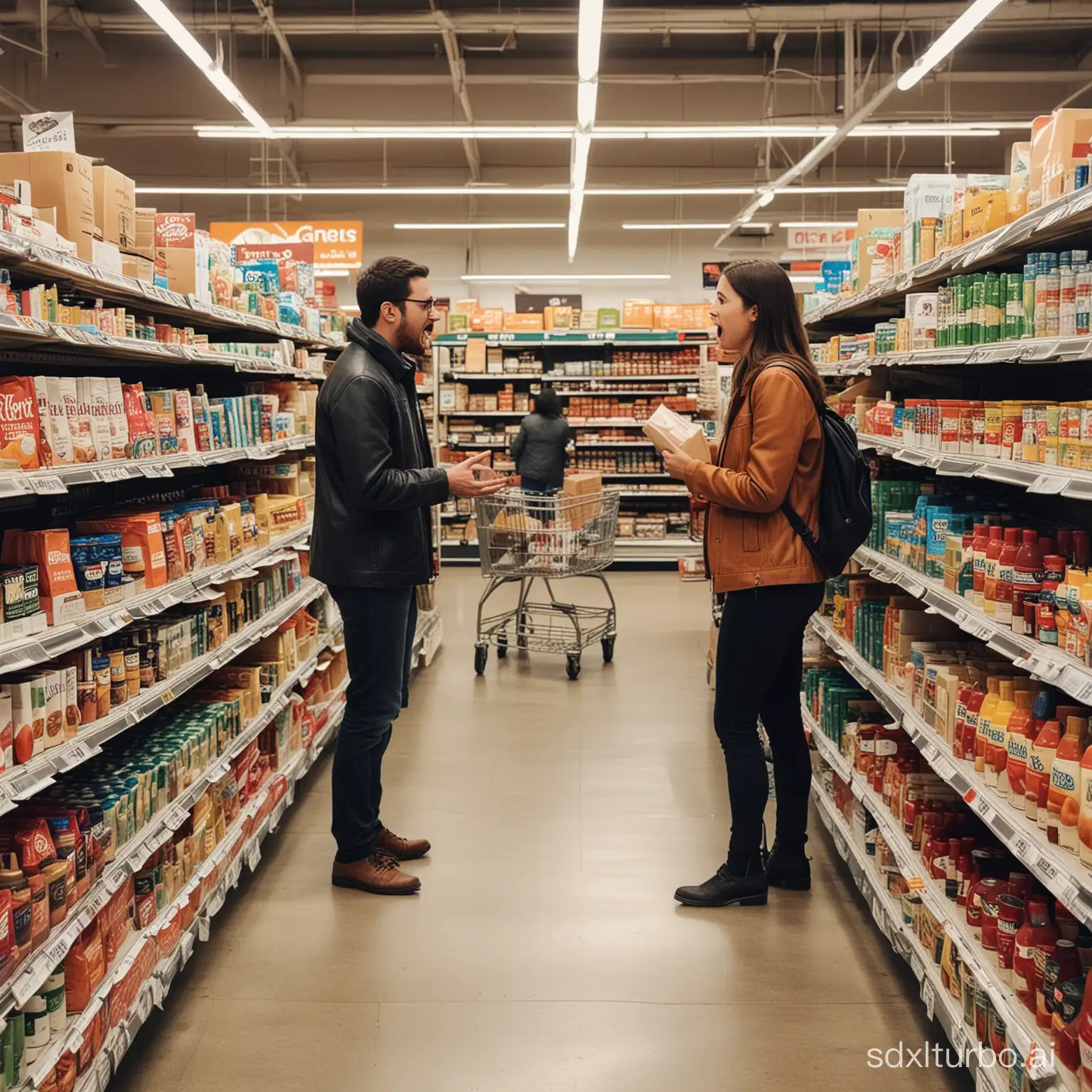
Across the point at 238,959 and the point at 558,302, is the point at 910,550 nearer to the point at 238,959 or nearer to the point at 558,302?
the point at 238,959

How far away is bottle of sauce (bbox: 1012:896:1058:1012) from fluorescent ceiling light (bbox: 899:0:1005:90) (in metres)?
6.10

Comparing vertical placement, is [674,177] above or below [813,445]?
above

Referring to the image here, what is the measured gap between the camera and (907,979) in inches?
127

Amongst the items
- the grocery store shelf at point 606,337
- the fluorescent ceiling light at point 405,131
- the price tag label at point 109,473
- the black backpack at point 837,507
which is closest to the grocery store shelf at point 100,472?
the price tag label at point 109,473

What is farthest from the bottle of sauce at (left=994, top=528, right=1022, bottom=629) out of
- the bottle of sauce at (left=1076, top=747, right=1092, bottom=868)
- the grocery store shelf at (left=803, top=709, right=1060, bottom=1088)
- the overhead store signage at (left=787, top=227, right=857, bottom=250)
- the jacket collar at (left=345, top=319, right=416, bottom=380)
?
the overhead store signage at (left=787, top=227, right=857, bottom=250)

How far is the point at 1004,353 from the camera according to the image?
2.62 meters

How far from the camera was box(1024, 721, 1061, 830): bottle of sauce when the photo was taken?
236 centimetres

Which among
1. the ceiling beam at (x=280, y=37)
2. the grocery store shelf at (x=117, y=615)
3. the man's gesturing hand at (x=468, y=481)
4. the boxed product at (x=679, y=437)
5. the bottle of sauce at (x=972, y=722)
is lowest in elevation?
the bottle of sauce at (x=972, y=722)

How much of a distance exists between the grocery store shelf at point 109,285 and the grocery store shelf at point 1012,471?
2.09 metres

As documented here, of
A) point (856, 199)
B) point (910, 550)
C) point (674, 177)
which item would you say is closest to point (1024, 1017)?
point (910, 550)

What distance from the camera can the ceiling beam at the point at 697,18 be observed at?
12453 mm

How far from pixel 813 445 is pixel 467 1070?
189cm

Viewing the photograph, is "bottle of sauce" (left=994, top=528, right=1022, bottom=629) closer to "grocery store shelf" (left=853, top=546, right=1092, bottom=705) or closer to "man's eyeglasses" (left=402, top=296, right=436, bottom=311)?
"grocery store shelf" (left=853, top=546, right=1092, bottom=705)

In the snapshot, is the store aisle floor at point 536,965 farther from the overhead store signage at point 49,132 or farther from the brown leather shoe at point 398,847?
the overhead store signage at point 49,132
